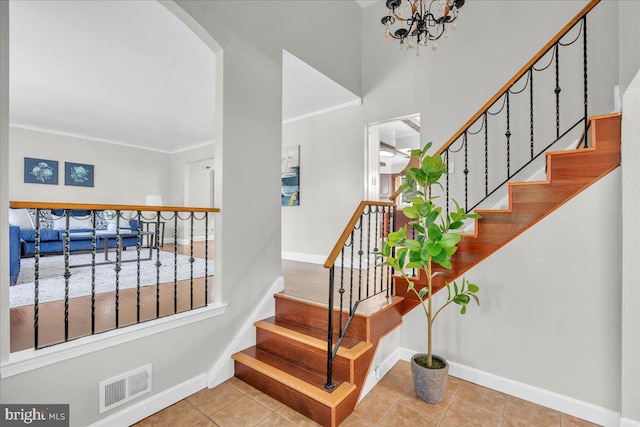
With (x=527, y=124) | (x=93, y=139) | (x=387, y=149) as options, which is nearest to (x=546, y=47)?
(x=527, y=124)

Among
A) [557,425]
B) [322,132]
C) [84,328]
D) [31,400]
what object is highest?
[322,132]

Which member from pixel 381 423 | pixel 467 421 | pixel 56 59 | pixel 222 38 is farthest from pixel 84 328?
pixel 56 59

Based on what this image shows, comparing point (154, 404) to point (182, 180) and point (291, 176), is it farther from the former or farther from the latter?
point (182, 180)

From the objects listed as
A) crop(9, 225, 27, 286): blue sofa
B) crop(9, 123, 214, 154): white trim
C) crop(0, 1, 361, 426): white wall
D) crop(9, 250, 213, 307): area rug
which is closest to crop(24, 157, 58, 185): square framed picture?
crop(9, 123, 214, 154): white trim

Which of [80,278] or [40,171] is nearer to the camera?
[80,278]

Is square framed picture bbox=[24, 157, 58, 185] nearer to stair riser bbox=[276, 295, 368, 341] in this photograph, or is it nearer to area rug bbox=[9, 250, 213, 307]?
area rug bbox=[9, 250, 213, 307]

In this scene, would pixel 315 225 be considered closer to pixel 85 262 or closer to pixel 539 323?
pixel 539 323

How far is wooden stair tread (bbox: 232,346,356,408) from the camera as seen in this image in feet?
6.09

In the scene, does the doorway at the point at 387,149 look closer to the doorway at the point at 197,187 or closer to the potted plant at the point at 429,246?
the potted plant at the point at 429,246

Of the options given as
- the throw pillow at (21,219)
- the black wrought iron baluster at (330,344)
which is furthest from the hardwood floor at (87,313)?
the throw pillow at (21,219)

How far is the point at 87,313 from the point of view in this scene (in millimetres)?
2336

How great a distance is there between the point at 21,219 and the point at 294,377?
588cm

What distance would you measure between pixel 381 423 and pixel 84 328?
206cm

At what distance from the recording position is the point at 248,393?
85.2 inches
